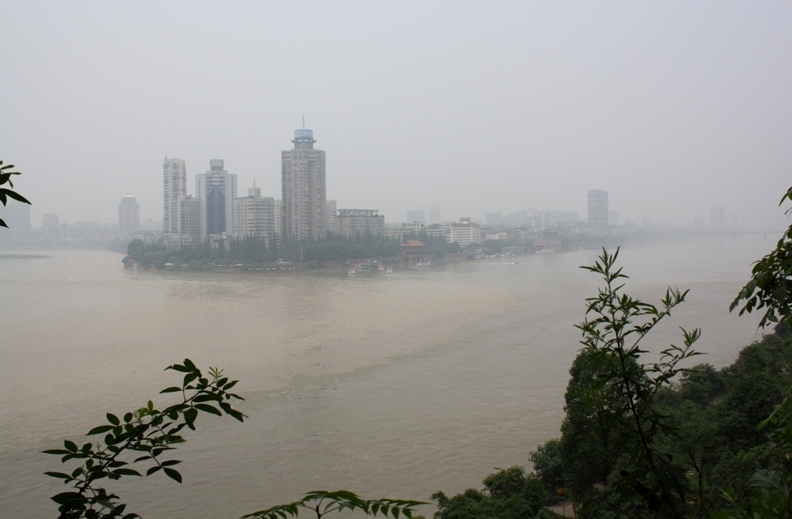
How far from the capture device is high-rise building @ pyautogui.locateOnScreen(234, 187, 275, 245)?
1756 cm

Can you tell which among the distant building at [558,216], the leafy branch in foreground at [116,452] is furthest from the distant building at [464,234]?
the leafy branch in foreground at [116,452]

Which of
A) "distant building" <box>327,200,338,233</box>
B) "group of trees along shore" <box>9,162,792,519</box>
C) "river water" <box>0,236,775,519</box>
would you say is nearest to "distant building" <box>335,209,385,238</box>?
"distant building" <box>327,200,338,233</box>

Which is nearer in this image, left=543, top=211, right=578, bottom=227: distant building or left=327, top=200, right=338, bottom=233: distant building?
left=327, top=200, right=338, bottom=233: distant building

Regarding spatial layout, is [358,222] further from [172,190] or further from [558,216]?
[558,216]

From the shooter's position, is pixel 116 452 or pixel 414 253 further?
pixel 414 253

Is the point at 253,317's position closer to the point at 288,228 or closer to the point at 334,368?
the point at 334,368

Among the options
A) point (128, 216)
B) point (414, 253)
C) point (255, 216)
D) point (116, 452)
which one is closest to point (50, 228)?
point (128, 216)

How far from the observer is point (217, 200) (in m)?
20.2

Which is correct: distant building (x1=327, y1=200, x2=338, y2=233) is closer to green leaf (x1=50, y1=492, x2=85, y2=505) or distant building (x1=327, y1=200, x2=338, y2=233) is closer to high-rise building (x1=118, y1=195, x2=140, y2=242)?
high-rise building (x1=118, y1=195, x2=140, y2=242)

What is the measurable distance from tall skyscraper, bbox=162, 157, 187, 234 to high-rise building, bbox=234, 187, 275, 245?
262 centimetres

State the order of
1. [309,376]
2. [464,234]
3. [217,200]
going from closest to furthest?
1. [309,376]
2. [217,200]
3. [464,234]

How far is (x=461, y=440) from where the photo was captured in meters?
3.12

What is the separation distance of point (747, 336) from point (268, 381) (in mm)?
4332

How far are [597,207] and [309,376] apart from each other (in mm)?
26508
